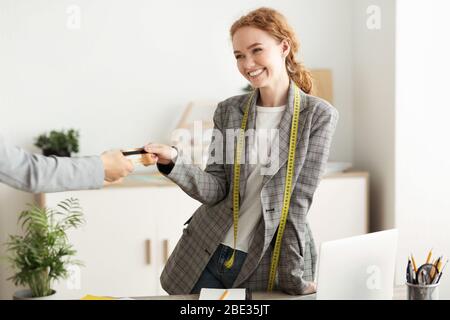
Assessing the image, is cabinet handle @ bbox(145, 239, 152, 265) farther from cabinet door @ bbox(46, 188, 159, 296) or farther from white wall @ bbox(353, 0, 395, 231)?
white wall @ bbox(353, 0, 395, 231)

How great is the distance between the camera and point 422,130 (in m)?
3.69

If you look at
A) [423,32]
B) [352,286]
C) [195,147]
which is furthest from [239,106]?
[423,32]

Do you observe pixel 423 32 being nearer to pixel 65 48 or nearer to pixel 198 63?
pixel 198 63

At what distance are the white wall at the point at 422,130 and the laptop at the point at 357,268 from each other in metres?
2.19

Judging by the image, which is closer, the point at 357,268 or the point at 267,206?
the point at 357,268

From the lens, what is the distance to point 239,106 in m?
2.06

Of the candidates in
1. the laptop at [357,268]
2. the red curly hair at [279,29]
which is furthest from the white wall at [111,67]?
the laptop at [357,268]

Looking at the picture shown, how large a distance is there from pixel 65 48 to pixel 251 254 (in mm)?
2386

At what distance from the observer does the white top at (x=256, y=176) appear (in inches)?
76.1

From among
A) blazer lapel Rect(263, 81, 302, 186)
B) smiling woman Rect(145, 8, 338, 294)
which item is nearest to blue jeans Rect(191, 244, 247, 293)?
smiling woman Rect(145, 8, 338, 294)

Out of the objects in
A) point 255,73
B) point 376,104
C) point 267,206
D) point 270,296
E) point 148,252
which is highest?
point 255,73

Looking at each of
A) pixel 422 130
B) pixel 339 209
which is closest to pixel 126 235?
pixel 339 209

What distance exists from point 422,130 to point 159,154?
227 cm

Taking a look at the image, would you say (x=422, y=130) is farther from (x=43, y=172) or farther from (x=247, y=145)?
(x=43, y=172)
